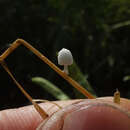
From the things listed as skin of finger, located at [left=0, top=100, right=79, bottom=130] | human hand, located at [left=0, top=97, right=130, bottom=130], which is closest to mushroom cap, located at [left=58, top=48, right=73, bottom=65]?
human hand, located at [left=0, top=97, right=130, bottom=130]

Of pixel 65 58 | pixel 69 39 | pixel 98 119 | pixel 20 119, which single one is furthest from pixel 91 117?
pixel 69 39

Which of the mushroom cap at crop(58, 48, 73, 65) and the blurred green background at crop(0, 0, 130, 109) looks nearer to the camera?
the mushroom cap at crop(58, 48, 73, 65)

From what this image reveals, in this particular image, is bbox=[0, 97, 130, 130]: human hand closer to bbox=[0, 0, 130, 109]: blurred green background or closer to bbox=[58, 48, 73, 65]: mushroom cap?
bbox=[58, 48, 73, 65]: mushroom cap

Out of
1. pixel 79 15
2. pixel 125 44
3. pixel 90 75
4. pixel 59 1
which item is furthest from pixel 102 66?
pixel 59 1

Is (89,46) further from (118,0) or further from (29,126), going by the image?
(29,126)

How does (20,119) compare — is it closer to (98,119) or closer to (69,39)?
(98,119)

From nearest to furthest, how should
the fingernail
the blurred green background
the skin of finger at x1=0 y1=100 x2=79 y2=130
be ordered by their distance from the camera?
1. the fingernail
2. the skin of finger at x1=0 y1=100 x2=79 y2=130
3. the blurred green background
